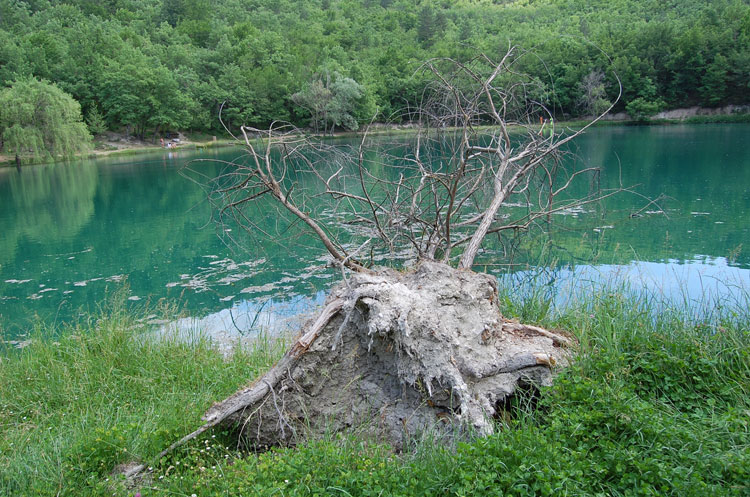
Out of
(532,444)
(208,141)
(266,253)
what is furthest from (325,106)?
(208,141)

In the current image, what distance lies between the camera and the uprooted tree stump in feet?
10.5

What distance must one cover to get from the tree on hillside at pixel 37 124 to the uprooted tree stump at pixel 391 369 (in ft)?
126

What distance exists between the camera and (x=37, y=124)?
116ft

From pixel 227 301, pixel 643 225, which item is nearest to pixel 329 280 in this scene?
pixel 227 301

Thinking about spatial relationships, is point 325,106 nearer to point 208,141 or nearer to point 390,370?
point 390,370

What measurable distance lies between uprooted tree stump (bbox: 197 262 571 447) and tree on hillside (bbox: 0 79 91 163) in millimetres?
38425

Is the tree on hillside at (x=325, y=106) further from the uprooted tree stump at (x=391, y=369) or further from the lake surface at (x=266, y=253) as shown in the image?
the uprooted tree stump at (x=391, y=369)

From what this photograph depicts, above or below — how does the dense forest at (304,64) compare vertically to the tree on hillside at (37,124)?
above

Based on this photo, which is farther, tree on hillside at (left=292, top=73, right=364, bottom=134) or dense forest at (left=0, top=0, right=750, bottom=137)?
dense forest at (left=0, top=0, right=750, bottom=137)

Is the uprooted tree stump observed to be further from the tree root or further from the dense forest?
the dense forest

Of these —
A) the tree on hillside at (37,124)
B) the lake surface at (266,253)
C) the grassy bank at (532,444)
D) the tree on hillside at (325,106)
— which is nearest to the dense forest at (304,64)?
the tree on hillside at (37,124)

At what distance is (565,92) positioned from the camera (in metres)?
48.1

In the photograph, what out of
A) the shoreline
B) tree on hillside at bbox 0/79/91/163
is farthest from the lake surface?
the shoreline

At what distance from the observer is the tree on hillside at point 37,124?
34.2 m
